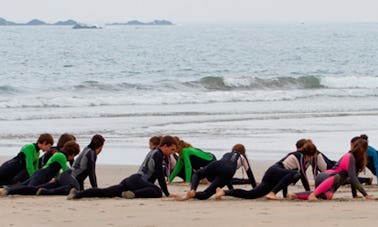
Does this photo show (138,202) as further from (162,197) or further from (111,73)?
(111,73)


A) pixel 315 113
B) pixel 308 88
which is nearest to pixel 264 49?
pixel 308 88

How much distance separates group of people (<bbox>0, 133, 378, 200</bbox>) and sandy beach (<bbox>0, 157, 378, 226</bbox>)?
224 mm

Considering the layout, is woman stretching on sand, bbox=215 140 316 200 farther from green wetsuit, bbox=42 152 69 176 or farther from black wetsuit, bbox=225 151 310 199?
green wetsuit, bbox=42 152 69 176

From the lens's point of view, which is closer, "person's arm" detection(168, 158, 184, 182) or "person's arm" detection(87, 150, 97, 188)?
"person's arm" detection(87, 150, 97, 188)

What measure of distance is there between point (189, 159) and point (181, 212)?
3.95m

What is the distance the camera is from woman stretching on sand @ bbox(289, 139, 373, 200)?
13.4 meters

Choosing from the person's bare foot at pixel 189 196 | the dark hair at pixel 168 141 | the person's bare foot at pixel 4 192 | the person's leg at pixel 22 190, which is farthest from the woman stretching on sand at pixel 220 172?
the person's bare foot at pixel 4 192

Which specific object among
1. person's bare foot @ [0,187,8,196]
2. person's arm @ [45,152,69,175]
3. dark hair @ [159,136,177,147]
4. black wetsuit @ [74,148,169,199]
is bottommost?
person's bare foot @ [0,187,8,196]

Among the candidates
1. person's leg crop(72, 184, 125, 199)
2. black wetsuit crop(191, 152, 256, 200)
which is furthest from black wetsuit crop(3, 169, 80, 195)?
black wetsuit crop(191, 152, 256, 200)

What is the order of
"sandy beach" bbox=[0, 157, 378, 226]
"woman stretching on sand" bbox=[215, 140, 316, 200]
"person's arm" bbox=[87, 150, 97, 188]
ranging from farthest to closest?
"person's arm" bbox=[87, 150, 97, 188] < "woman stretching on sand" bbox=[215, 140, 316, 200] < "sandy beach" bbox=[0, 157, 378, 226]

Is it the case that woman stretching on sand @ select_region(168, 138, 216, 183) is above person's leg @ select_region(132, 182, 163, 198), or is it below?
above

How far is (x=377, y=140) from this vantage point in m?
23.0

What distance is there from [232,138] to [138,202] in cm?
1054

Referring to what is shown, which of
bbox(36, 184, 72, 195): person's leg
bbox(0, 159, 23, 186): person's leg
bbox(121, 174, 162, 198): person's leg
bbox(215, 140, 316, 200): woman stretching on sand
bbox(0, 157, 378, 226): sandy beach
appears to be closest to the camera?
bbox(0, 157, 378, 226): sandy beach
